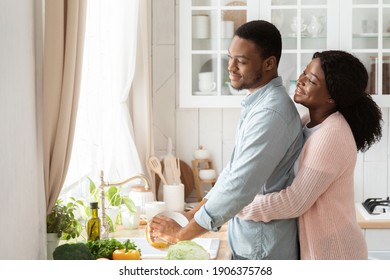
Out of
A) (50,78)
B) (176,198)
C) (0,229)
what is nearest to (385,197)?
(176,198)

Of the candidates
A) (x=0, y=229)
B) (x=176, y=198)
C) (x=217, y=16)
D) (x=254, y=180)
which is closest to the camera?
(x=0, y=229)

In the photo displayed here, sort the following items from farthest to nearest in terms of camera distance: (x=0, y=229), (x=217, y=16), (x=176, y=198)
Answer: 1. (x=217, y=16)
2. (x=176, y=198)
3. (x=0, y=229)

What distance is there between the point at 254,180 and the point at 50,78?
0.57 meters

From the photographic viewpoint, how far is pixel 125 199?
8.77ft

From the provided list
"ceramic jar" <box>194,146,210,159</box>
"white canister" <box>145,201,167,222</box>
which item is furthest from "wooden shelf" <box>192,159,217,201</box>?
"white canister" <box>145,201,167,222</box>

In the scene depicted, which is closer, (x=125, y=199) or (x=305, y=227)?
(x=305, y=227)

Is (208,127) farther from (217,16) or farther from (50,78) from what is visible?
(50,78)

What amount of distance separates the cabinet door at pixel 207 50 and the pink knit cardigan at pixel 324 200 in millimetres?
1460

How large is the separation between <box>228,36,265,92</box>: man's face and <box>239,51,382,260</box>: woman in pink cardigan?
125 millimetres

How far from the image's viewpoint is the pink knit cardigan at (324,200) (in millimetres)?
1865

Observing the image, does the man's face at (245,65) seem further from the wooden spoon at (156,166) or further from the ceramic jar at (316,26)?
the ceramic jar at (316,26)

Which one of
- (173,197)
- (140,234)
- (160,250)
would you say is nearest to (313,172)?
(160,250)

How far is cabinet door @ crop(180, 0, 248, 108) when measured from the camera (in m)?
3.36

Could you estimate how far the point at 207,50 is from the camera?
133 inches
